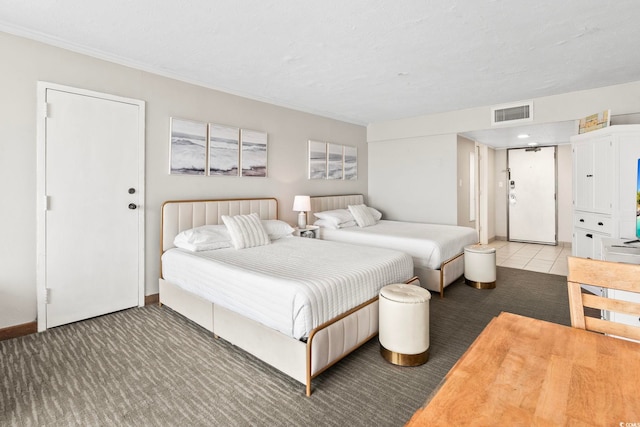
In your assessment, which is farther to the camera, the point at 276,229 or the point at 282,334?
the point at 276,229

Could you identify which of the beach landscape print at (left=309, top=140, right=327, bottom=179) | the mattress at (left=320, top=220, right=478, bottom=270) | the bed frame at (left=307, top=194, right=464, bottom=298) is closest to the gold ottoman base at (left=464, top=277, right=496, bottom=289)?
the bed frame at (left=307, top=194, right=464, bottom=298)

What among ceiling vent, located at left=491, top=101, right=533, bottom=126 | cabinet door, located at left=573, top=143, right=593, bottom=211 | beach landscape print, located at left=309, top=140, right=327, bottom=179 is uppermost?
ceiling vent, located at left=491, top=101, right=533, bottom=126

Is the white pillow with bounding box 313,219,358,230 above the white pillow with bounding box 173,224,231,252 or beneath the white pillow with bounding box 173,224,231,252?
above

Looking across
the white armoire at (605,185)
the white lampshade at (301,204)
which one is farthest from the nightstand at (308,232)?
the white armoire at (605,185)

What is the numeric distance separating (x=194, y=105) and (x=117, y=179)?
50.0 inches

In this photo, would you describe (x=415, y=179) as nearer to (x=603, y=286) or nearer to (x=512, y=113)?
(x=512, y=113)

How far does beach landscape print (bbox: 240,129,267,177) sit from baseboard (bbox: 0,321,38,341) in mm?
2647

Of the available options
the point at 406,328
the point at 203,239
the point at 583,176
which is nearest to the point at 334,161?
the point at 203,239

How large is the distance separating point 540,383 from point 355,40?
9.40ft

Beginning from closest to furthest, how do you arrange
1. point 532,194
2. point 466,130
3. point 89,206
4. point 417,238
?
point 89,206 → point 417,238 → point 466,130 → point 532,194

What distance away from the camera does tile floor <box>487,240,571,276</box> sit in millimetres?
5168

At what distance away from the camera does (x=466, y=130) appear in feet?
17.6

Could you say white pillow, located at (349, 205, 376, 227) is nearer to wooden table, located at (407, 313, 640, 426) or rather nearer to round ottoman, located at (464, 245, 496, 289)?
round ottoman, located at (464, 245, 496, 289)

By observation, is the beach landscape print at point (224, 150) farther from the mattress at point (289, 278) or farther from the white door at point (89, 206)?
the mattress at point (289, 278)
